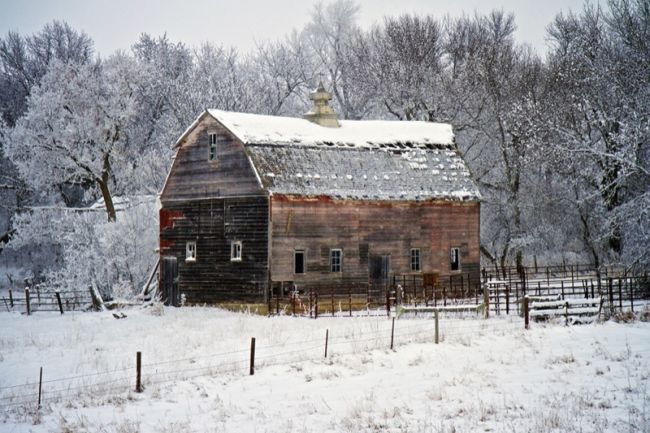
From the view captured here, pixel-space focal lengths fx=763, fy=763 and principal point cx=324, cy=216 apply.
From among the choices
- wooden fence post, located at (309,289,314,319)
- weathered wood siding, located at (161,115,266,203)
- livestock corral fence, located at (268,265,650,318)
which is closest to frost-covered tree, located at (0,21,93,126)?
weathered wood siding, located at (161,115,266,203)

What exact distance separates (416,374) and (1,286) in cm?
3732

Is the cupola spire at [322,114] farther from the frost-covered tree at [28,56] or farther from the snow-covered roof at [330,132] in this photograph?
the frost-covered tree at [28,56]

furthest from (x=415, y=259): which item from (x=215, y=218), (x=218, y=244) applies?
(x=215, y=218)

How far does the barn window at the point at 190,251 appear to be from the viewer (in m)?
31.9

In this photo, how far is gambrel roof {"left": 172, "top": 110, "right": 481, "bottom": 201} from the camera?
30094mm

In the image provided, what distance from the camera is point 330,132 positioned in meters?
33.2

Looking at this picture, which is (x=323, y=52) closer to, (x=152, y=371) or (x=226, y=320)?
(x=226, y=320)

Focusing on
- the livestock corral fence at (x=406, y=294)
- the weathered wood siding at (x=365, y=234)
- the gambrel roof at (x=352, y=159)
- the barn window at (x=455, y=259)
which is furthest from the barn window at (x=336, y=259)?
the barn window at (x=455, y=259)

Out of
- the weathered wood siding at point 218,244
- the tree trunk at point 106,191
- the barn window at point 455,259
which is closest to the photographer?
the weathered wood siding at point 218,244

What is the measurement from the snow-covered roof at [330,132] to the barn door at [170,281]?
6.45 metres

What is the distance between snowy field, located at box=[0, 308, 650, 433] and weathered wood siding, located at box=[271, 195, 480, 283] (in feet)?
16.3

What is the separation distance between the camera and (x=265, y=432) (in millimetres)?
12773

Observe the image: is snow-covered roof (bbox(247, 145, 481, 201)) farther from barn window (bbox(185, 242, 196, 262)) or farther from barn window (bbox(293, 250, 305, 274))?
barn window (bbox(185, 242, 196, 262))

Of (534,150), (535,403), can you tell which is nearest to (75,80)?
(534,150)
